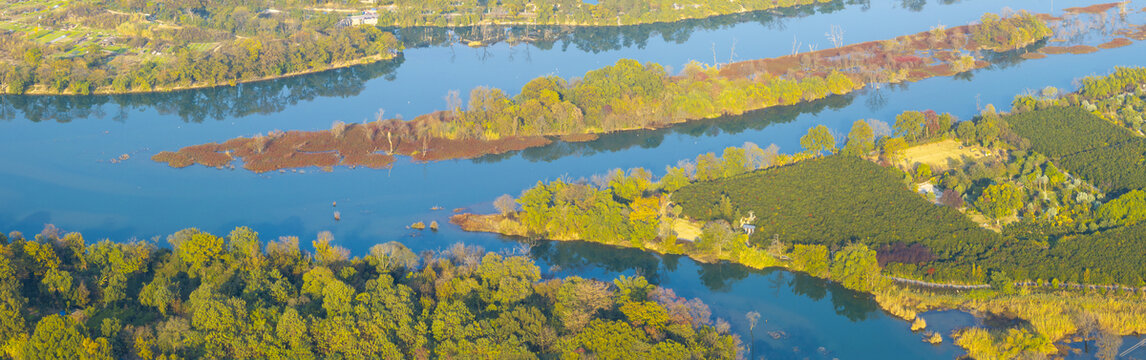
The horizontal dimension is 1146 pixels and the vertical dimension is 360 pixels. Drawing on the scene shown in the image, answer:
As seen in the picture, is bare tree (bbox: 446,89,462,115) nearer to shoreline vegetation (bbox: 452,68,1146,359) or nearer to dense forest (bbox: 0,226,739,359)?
shoreline vegetation (bbox: 452,68,1146,359)

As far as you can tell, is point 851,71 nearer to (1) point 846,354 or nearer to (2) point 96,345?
(1) point 846,354

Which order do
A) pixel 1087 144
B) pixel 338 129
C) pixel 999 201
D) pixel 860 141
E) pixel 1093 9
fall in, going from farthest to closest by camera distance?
pixel 1093 9, pixel 338 129, pixel 1087 144, pixel 860 141, pixel 999 201

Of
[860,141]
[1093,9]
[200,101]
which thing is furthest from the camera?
[1093,9]

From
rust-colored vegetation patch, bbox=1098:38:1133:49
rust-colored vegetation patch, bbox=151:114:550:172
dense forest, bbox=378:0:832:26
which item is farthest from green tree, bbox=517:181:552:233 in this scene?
rust-colored vegetation patch, bbox=1098:38:1133:49

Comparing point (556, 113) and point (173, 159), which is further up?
point (556, 113)

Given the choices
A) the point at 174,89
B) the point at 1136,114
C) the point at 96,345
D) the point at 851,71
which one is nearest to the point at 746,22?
the point at 851,71

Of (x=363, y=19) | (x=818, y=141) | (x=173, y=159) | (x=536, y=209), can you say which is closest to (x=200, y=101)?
(x=173, y=159)

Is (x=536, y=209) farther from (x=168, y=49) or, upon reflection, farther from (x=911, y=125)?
(x=168, y=49)

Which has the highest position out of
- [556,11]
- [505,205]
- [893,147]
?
[556,11]
